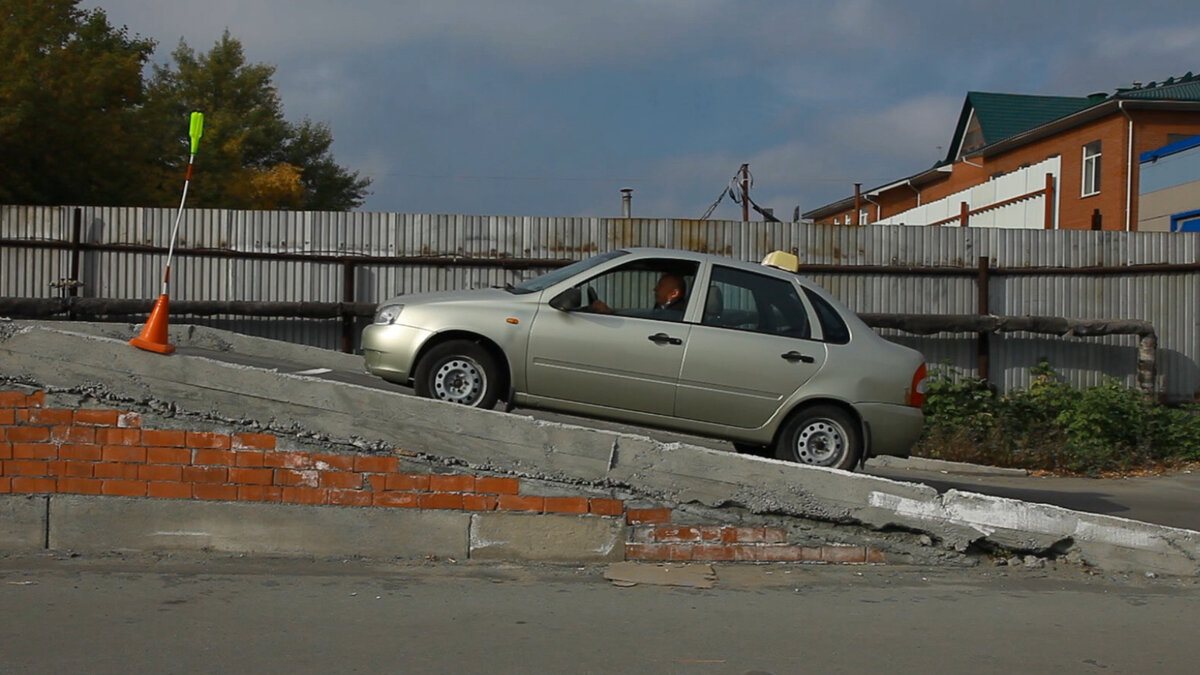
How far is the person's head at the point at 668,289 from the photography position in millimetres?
8500

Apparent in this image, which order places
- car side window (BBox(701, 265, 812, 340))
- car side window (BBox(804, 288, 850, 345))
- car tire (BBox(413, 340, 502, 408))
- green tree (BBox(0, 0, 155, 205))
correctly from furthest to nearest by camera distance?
green tree (BBox(0, 0, 155, 205)) < car side window (BBox(804, 288, 850, 345)) < car side window (BBox(701, 265, 812, 340)) < car tire (BBox(413, 340, 502, 408))

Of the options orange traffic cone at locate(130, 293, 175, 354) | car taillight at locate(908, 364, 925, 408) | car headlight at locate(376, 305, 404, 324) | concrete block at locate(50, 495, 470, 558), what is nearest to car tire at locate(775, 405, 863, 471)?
car taillight at locate(908, 364, 925, 408)

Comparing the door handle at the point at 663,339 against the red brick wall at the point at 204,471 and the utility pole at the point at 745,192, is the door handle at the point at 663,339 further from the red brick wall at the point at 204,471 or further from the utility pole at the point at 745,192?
the utility pole at the point at 745,192

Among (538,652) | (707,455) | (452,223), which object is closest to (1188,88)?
(452,223)

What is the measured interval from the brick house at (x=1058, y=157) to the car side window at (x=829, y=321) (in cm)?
1608

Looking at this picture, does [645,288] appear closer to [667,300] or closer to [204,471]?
[667,300]

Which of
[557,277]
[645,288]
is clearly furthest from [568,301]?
[645,288]

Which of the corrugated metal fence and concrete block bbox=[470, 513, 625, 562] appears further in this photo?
the corrugated metal fence

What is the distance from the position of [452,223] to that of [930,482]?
6.77 meters

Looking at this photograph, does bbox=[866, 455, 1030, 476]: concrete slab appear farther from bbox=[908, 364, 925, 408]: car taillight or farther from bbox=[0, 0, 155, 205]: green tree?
bbox=[0, 0, 155, 205]: green tree

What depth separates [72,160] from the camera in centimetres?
2294

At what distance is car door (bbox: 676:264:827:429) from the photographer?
8234mm

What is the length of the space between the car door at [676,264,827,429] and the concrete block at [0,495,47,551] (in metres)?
4.12

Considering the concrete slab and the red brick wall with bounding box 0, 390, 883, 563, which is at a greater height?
the red brick wall with bounding box 0, 390, 883, 563
